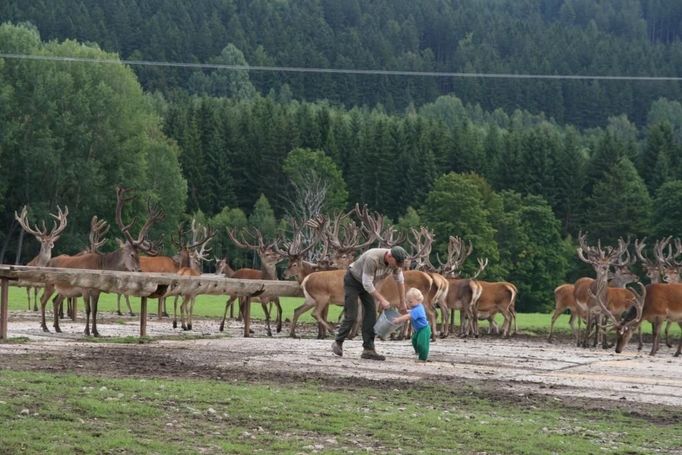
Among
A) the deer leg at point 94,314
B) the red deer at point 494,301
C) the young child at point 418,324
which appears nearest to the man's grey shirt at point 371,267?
the young child at point 418,324

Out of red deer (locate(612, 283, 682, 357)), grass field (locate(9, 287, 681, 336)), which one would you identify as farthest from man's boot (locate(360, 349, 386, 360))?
grass field (locate(9, 287, 681, 336))

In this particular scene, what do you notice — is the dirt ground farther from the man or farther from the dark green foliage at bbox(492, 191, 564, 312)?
the dark green foliage at bbox(492, 191, 564, 312)

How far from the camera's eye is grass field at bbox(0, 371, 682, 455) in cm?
1107

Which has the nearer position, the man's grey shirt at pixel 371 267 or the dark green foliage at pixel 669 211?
the man's grey shirt at pixel 371 267

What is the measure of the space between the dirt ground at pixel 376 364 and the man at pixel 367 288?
0.99 feet

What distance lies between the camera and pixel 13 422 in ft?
37.0

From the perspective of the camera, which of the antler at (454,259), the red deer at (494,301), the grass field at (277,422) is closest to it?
the grass field at (277,422)

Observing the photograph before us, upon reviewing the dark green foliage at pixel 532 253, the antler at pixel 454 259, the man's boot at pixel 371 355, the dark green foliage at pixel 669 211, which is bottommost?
the man's boot at pixel 371 355

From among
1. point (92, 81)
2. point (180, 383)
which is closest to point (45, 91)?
point (92, 81)

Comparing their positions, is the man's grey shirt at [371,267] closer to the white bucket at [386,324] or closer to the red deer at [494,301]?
the white bucket at [386,324]

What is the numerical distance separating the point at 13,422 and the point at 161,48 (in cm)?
17298

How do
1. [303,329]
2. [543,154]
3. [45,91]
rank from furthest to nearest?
1. [543,154]
2. [45,91]
3. [303,329]

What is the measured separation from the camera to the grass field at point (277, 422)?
436 inches

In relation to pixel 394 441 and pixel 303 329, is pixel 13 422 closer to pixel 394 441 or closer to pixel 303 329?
pixel 394 441
